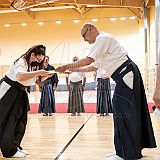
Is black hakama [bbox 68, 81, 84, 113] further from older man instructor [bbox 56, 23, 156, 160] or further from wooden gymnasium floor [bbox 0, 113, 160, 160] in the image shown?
older man instructor [bbox 56, 23, 156, 160]

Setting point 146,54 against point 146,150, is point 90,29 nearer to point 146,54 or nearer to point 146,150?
point 146,150

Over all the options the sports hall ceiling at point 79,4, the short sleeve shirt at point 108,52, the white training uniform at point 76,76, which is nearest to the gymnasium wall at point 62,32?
the sports hall ceiling at point 79,4

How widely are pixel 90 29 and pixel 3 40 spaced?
14.3m

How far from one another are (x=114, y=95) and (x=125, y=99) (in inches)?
5.8

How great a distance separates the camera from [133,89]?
8.14 feet

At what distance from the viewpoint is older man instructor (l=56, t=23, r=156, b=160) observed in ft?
8.05

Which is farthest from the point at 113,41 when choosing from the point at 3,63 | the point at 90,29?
the point at 3,63

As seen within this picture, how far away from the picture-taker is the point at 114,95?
2600mm

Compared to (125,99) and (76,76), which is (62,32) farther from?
(125,99)

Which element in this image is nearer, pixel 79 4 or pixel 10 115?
pixel 10 115

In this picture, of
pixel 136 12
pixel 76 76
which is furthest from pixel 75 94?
pixel 136 12

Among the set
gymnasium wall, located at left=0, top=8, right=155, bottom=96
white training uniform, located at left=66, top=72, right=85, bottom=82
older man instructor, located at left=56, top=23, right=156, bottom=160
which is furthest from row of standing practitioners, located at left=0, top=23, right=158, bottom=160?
gymnasium wall, located at left=0, top=8, right=155, bottom=96

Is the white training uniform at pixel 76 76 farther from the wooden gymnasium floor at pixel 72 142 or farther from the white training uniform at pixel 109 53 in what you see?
the white training uniform at pixel 109 53

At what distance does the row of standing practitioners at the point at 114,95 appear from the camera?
8.09ft
